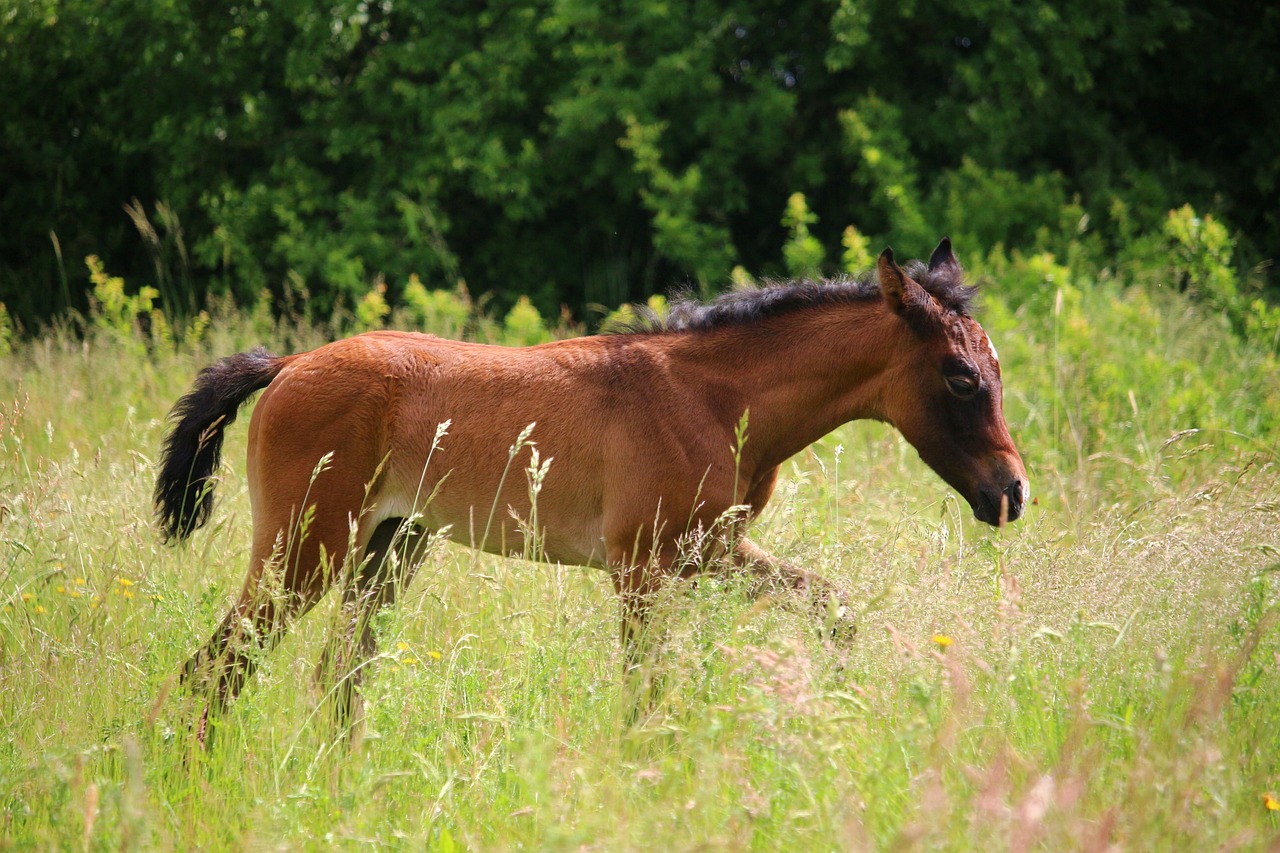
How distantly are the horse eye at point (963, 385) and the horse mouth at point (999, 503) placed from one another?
34 centimetres

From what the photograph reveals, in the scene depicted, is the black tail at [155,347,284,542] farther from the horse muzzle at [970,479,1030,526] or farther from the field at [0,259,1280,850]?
the horse muzzle at [970,479,1030,526]

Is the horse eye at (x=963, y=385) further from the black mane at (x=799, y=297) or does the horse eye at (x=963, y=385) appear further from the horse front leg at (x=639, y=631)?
the horse front leg at (x=639, y=631)

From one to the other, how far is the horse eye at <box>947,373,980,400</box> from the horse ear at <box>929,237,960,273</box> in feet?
1.75

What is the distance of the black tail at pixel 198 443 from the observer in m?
4.16

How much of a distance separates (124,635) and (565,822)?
2.15 meters

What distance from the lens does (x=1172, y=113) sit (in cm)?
1415

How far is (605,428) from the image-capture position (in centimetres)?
399

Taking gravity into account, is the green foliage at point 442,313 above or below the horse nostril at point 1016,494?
below

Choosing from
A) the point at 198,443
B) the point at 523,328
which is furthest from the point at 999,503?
the point at 523,328

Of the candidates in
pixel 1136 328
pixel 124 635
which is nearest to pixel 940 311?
pixel 124 635

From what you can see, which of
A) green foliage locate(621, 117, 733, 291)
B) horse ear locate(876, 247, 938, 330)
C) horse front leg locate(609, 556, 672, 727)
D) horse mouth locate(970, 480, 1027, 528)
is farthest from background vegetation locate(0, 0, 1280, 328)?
horse front leg locate(609, 556, 672, 727)

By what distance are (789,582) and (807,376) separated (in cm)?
78

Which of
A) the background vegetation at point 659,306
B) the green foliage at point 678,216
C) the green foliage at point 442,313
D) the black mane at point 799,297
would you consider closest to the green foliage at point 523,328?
the background vegetation at point 659,306

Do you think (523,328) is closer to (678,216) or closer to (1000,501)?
(678,216)
